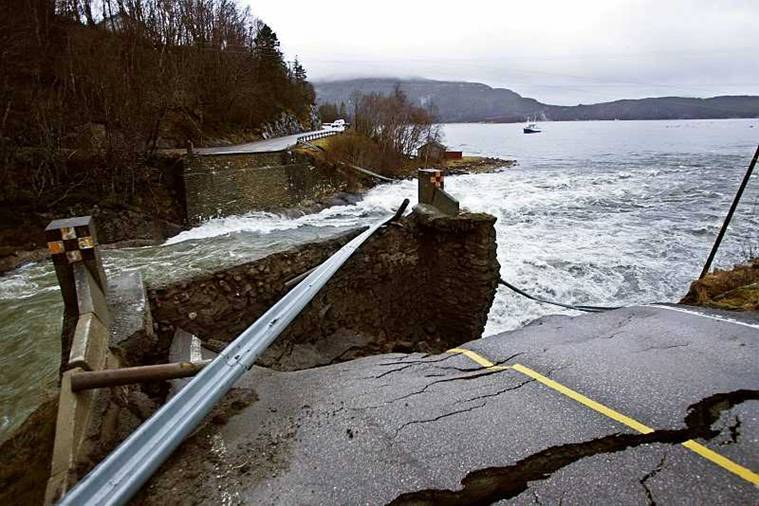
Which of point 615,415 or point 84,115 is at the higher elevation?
point 84,115

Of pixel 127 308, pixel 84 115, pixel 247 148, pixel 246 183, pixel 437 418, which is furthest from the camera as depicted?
pixel 247 148

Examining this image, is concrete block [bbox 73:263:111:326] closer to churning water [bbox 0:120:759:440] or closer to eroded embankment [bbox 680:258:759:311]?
churning water [bbox 0:120:759:440]

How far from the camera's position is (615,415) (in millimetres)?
3328

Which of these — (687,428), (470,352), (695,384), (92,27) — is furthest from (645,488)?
(92,27)

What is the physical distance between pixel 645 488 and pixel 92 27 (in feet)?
92.7

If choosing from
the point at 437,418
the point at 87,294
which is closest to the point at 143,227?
the point at 87,294

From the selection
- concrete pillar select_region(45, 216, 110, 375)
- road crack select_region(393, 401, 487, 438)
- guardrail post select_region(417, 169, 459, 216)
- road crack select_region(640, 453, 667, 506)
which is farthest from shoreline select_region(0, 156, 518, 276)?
road crack select_region(640, 453, 667, 506)

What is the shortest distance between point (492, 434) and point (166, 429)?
2353 millimetres

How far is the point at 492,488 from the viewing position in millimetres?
2715

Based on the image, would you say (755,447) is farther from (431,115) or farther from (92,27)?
(431,115)

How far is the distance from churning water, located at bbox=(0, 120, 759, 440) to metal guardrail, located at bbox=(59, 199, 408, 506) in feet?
10.2

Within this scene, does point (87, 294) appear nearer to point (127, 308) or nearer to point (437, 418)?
point (127, 308)

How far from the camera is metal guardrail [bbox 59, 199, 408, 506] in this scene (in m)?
2.37

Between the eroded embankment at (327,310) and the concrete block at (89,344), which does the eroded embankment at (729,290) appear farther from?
the concrete block at (89,344)
